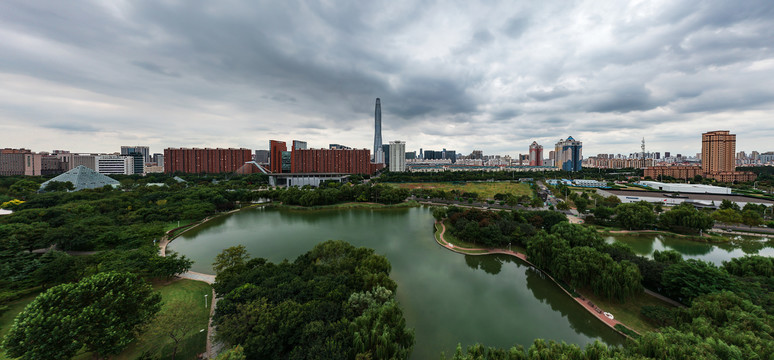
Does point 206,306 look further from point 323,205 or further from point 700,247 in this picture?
point 700,247

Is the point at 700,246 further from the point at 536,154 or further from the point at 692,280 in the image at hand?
the point at 536,154

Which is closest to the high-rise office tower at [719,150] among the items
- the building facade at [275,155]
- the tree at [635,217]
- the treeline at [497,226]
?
the tree at [635,217]

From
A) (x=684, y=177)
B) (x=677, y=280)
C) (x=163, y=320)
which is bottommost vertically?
(x=163, y=320)

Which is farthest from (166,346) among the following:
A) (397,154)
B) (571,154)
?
(571,154)

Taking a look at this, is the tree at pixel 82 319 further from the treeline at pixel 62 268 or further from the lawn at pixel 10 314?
the lawn at pixel 10 314

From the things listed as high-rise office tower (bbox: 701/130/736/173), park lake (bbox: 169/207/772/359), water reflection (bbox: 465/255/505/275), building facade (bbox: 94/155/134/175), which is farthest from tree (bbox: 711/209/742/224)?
building facade (bbox: 94/155/134/175)

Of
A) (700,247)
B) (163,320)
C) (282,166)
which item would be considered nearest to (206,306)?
(163,320)
